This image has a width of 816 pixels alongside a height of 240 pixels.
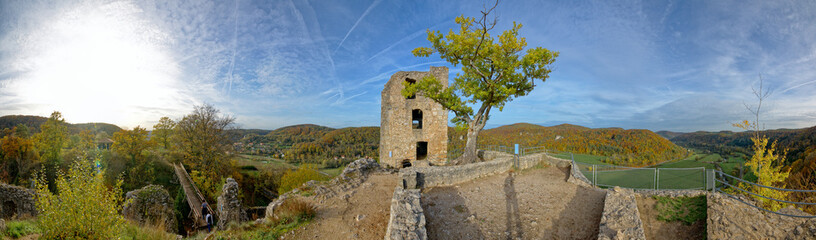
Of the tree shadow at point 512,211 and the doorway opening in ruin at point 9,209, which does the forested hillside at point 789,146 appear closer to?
the tree shadow at point 512,211

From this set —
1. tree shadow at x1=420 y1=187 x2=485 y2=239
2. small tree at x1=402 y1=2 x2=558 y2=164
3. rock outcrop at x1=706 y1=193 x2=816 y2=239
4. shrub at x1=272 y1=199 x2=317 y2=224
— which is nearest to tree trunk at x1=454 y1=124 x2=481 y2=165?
small tree at x1=402 y1=2 x2=558 y2=164

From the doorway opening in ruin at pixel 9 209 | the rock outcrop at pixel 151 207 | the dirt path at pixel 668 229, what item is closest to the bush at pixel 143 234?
the rock outcrop at pixel 151 207

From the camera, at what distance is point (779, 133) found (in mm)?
20656

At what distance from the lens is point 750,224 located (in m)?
5.86

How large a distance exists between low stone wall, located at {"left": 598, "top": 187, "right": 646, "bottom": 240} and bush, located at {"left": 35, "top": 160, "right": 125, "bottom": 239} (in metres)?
10.2

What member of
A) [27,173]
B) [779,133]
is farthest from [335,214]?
[779,133]

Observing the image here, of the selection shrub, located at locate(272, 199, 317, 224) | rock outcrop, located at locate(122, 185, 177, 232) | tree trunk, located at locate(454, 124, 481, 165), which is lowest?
rock outcrop, located at locate(122, 185, 177, 232)

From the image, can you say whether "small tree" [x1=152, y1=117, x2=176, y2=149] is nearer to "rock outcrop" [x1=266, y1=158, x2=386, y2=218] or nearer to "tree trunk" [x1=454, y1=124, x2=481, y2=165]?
"rock outcrop" [x1=266, y1=158, x2=386, y2=218]

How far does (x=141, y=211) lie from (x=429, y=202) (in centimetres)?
1469

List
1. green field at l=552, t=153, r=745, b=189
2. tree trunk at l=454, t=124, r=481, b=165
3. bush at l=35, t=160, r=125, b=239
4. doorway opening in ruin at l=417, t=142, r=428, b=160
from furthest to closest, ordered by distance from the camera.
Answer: doorway opening in ruin at l=417, t=142, r=428, b=160 < green field at l=552, t=153, r=745, b=189 < tree trunk at l=454, t=124, r=481, b=165 < bush at l=35, t=160, r=125, b=239

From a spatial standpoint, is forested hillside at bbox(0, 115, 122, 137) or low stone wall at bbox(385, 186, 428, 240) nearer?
low stone wall at bbox(385, 186, 428, 240)

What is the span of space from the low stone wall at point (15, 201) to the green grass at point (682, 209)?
78.6ft

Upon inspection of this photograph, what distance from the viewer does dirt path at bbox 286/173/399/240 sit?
234 inches

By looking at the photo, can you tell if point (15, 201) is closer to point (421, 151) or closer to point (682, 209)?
point (421, 151)
